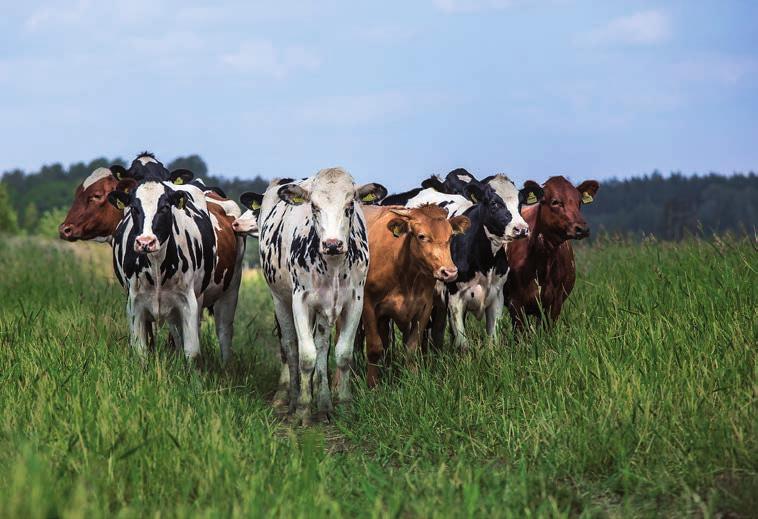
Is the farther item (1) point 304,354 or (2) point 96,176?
(2) point 96,176

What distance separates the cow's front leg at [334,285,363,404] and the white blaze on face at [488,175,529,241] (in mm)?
1659

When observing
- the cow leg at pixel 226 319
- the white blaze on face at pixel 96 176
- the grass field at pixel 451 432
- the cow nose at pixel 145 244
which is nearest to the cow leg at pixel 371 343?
the grass field at pixel 451 432

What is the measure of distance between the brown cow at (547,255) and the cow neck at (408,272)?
121cm

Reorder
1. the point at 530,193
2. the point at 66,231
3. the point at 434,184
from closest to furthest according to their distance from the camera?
the point at 530,193 < the point at 66,231 < the point at 434,184

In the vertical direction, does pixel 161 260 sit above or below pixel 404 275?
above

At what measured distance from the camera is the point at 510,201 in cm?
937

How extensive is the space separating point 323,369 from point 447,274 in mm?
1529

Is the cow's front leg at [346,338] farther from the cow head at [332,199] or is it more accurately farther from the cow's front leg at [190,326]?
the cow's front leg at [190,326]

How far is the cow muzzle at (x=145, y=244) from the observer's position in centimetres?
826

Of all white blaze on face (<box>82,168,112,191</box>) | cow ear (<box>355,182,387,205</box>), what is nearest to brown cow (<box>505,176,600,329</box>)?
cow ear (<box>355,182,387,205</box>)

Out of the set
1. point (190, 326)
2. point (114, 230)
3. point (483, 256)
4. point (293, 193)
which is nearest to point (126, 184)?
point (114, 230)

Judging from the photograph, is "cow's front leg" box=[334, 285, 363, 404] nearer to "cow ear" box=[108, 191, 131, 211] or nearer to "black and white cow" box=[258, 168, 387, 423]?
"black and white cow" box=[258, 168, 387, 423]

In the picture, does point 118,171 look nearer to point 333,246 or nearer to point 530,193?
point 333,246

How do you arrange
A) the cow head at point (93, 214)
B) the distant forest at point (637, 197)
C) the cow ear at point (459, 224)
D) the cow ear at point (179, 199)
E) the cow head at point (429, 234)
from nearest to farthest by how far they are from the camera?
1. the cow head at point (429, 234)
2. the cow ear at point (179, 199)
3. the cow ear at point (459, 224)
4. the cow head at point (93, 214)
5. the distant forest at point (637, 197)
